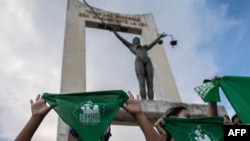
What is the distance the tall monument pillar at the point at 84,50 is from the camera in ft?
21.9

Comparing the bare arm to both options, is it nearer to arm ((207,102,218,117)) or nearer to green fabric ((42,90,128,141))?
arm ((207,102,218,117))

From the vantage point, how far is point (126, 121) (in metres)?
5.98

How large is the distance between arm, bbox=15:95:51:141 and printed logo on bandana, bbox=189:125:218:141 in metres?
1.11

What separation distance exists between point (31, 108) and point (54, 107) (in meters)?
0.27

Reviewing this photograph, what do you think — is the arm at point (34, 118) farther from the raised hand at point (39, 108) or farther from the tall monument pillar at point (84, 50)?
the tall monument pillar at point (84, 50)

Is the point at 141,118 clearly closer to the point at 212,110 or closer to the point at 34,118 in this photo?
the point at 34,118

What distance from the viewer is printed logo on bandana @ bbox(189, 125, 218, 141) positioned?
241 centimetres

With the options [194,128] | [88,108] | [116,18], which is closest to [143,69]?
[116,18]

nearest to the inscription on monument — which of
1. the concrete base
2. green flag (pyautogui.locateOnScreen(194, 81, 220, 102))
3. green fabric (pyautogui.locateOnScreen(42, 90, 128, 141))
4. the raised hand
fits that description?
the concrete base

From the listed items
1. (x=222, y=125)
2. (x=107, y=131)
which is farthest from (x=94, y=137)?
(x=222, y=125)

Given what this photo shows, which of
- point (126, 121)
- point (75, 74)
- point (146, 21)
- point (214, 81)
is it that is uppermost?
point (146, 21)

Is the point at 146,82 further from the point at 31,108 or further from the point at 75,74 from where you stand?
the point at 31,108

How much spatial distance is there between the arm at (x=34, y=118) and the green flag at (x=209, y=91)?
1507mm

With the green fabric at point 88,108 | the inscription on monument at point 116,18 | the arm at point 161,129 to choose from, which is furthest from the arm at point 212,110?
the inscription on monument at point 116,18
